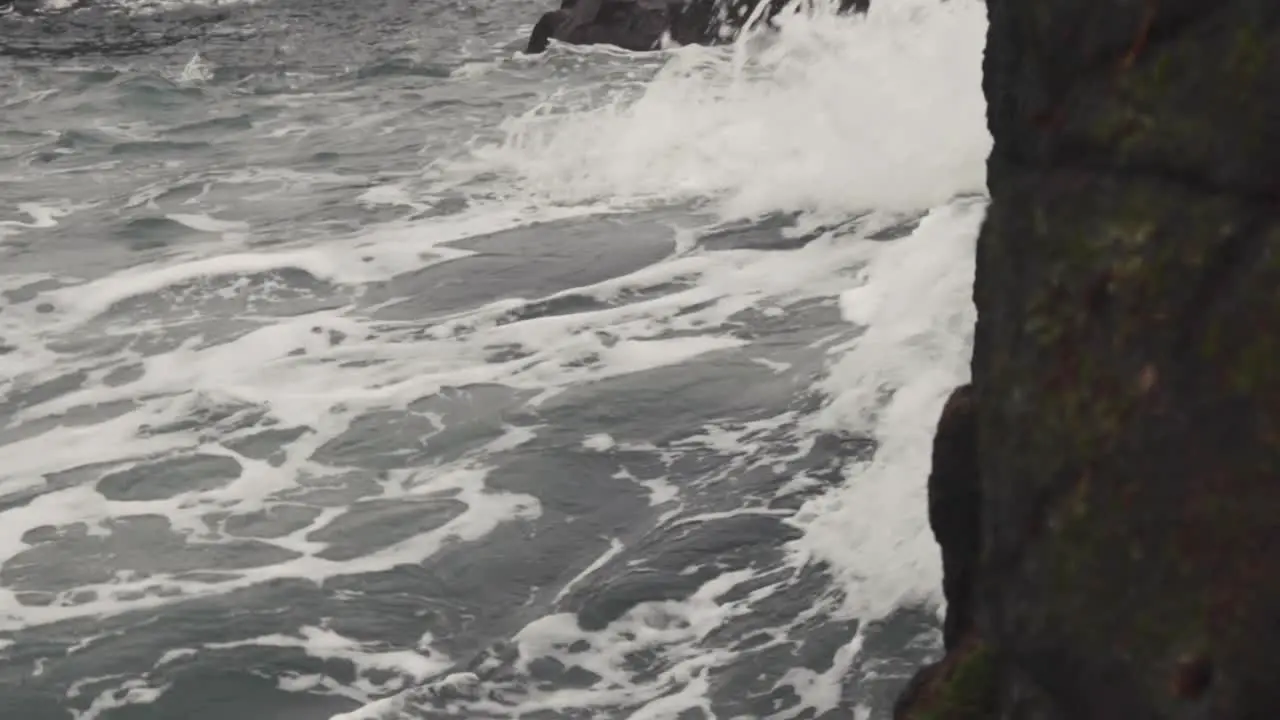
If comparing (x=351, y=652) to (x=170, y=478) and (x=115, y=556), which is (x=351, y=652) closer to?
(x=115, y=556)

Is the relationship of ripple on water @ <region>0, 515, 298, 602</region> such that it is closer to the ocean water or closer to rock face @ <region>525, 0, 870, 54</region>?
the ocean water

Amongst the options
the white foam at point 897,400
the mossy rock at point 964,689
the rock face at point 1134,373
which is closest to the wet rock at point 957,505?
the mossy rock at point 964,689

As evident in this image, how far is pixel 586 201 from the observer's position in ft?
42.2

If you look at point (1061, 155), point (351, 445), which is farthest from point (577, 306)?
point (1061, 155)

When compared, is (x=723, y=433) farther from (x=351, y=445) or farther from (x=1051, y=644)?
(x=1051, y=644)

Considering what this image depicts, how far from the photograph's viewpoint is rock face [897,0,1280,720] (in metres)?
A: 2.92

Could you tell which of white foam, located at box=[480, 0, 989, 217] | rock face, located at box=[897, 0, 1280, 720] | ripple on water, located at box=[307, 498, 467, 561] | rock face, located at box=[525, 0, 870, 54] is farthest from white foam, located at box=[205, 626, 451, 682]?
rock face, located at box=[525, 0, 870, 54]

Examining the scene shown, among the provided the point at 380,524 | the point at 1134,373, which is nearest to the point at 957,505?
the point at 1134,373

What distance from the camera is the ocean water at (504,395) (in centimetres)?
620

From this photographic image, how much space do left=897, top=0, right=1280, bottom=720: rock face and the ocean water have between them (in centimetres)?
223

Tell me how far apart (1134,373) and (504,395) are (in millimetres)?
5926

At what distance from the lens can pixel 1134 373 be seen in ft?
10.4

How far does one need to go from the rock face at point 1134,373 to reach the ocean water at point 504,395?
2.23m

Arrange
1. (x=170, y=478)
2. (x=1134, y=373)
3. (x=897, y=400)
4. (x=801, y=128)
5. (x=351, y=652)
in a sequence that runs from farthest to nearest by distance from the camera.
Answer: (x=801, y=128) < (x=170, y=478) < (x=897, y=400) < (x=351, y=652) < (x=1134, y=373)
